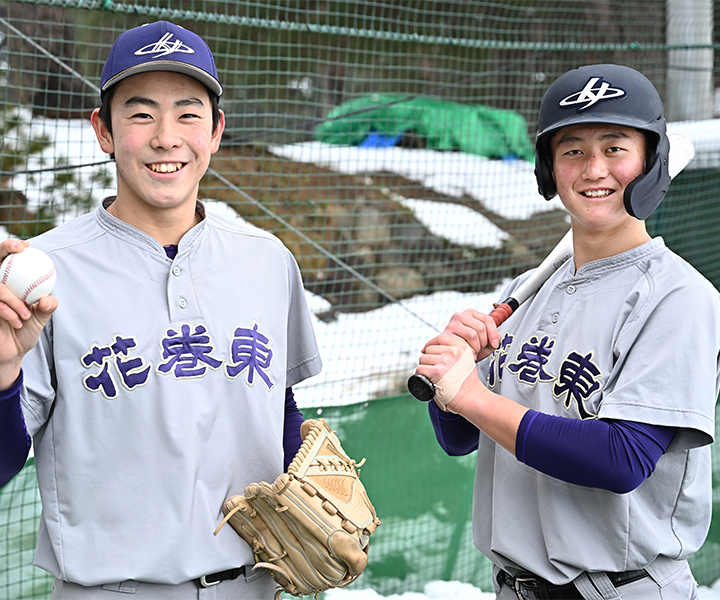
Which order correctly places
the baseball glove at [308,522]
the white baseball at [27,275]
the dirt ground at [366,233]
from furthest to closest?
the dirt ground at [366,233] → the baseball glove at [308,522] → the white baseball at [27,275]

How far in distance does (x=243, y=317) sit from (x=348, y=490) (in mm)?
407

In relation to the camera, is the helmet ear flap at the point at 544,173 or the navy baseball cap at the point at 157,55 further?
the helmet ear flap at the point at 544,173

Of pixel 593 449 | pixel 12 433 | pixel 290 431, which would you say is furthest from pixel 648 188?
pixel 12 433

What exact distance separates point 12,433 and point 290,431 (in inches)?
24.3

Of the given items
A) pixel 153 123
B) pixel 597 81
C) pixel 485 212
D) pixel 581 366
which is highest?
pixel 597 81

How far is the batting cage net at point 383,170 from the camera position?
3.22 metres

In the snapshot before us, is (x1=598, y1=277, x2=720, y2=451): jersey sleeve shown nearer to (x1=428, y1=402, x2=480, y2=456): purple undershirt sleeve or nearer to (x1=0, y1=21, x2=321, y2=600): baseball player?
(x1=428, y1=402, x2=480, y2=456): purple undershirt sleeve

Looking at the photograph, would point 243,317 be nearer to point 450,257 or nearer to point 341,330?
point 341,330

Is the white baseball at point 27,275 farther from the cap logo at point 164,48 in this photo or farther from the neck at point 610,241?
the neck at point 610,241

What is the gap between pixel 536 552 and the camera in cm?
152

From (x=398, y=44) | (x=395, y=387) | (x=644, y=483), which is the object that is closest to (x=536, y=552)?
(x=644, y=483)

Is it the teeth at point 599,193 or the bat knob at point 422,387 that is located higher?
the teeth at point 599,193

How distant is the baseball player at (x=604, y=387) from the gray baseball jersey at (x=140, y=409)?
0.40m

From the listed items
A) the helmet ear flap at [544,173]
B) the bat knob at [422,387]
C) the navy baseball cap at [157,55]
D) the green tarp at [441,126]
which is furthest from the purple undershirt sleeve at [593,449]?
the green tarp at [441,126]
